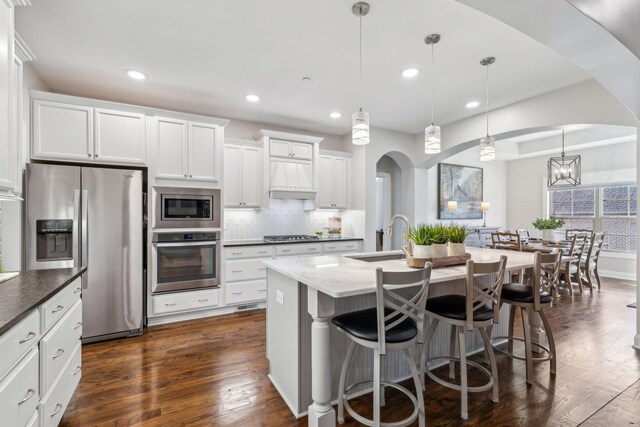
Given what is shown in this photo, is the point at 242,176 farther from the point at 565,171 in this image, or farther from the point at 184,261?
the point at 565,171

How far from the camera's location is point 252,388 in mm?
2322

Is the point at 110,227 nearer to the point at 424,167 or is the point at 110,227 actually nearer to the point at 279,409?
the point at 279,409

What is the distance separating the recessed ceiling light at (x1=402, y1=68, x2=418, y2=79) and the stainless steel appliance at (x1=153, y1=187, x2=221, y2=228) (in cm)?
265

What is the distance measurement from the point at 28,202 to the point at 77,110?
1.08 m

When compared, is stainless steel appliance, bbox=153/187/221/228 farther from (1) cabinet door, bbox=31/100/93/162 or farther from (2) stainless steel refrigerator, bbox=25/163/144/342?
(1) cabinet door, bbox=31/100/93/162

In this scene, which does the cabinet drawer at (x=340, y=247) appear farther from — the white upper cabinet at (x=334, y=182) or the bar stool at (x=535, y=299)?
the bar stool at (x=535, y=299)

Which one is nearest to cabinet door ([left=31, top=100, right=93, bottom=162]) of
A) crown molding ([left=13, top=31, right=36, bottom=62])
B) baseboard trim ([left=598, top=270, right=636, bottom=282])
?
crown molding ([left=13, top=31, right=36, bottom=62])

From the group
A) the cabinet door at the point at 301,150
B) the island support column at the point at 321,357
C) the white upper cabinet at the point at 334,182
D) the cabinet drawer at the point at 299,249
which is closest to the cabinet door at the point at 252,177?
the cabinet door at the point at 301,150

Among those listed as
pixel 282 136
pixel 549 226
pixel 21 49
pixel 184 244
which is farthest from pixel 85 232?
pixel 549 226

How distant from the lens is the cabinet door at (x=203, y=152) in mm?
3830

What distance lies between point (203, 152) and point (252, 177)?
0.85 meters

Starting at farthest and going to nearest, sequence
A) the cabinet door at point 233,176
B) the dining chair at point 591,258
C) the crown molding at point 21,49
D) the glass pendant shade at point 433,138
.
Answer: the dining chair at point 591,258 < the cabinet door at point 233,176 < the glass pendant shade at point 433,138 < the crown molding at point 21,49

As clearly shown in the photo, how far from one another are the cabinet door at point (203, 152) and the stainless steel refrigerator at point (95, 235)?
67cm

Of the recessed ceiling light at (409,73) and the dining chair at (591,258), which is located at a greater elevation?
the recessed ceiling light at (409,73)
